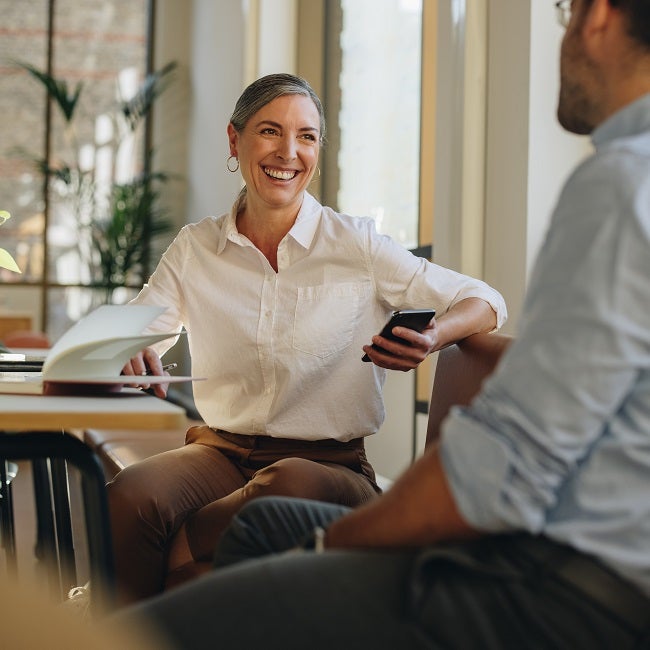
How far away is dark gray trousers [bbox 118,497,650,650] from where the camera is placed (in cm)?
91

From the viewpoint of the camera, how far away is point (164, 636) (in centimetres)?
94

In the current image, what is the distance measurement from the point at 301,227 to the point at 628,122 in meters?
1.23

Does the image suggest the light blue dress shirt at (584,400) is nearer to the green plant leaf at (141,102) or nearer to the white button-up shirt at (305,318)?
the white button-up shirt at (305,318)

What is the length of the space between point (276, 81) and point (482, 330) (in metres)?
0.76

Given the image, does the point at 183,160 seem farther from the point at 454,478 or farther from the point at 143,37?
the point at 454,478

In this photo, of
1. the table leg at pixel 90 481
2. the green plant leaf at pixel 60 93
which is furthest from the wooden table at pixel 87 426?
the green plant leaf at pixel 60 93

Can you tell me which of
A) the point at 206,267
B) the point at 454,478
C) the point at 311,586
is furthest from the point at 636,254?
the point at 206,267

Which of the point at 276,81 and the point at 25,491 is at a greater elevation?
the point at 276,81

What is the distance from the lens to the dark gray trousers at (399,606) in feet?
3.00

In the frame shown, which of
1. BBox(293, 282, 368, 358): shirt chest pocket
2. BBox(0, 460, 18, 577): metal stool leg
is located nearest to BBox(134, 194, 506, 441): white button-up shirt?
BBox(293, 282, 368, 358): shirt chest pocket

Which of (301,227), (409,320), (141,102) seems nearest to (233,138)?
(301,227)

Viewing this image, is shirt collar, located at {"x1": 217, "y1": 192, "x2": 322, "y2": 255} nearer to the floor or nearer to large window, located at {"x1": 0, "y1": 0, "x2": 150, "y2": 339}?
the floor

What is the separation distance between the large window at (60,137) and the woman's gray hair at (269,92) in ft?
18.3

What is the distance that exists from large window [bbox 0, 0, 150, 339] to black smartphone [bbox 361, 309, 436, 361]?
6.22 m
